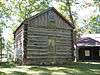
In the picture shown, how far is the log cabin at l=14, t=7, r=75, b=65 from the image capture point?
2748 cm

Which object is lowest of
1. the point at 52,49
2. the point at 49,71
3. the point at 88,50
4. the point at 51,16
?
the point at 49,71

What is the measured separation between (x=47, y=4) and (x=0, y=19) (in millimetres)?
9864

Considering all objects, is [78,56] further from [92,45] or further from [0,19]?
[0,19]

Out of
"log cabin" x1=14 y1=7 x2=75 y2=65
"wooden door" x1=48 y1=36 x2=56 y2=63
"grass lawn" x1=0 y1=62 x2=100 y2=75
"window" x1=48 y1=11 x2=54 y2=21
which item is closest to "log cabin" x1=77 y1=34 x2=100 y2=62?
"log cabin" x1=14 y1=7 x2=75 y2=65

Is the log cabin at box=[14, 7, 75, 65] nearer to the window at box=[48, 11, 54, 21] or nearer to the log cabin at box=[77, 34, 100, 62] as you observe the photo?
the window at box=[48, 11, 54, 21]

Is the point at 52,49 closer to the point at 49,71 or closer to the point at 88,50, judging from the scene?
the point at 49,71

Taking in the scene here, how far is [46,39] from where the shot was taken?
28375 millimetres

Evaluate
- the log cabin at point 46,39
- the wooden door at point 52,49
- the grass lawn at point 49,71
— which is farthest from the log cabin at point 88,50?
the grass lawn at point 49,71

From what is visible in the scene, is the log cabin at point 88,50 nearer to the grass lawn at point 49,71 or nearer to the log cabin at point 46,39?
the log cabin at point 46,39

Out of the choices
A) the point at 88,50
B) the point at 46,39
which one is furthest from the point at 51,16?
the point at 88,50

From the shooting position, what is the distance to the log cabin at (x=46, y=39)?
27484mm

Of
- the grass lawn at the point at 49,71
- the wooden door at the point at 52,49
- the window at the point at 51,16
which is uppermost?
the window at the point at 51,16

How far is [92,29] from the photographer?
60.3m

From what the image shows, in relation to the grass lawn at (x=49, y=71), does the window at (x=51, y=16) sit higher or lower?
higher
